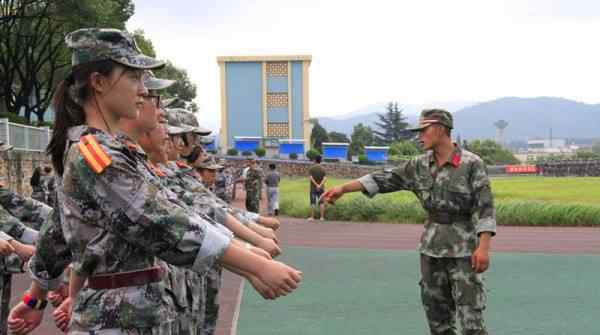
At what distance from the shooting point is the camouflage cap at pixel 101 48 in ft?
8.36

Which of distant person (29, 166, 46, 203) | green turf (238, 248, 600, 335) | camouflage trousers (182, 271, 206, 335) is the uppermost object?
camouflage trousers (182, 271, 206, 335)

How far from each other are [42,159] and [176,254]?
20.5 m

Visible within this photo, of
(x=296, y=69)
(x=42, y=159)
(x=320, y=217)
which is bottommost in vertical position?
(x=320, y=217)

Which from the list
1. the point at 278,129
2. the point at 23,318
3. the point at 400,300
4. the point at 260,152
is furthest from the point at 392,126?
the point at 23,318

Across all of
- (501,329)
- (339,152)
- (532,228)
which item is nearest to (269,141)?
(339,152)

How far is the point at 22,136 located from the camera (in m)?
20.5

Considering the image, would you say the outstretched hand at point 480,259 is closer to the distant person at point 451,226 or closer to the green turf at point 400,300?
the distant person at point 451,226

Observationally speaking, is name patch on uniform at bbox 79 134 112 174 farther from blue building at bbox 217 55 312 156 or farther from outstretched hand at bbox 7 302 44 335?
blue building at bbox 217 55 312 156

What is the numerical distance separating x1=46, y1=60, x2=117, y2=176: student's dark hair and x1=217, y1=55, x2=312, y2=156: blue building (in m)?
59.4

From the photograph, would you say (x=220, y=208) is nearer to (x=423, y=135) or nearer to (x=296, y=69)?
(x=423, y=135)

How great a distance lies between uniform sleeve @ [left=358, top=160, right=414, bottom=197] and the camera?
19.8 ft

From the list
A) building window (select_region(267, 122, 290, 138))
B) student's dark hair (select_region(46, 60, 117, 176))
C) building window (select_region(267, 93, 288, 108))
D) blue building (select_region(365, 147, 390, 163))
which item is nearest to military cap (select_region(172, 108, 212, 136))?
student's dark hair (select_region(46, 60, 117, 176))

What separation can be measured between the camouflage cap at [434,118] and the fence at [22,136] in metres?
13.8

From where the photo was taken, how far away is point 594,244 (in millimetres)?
14672
